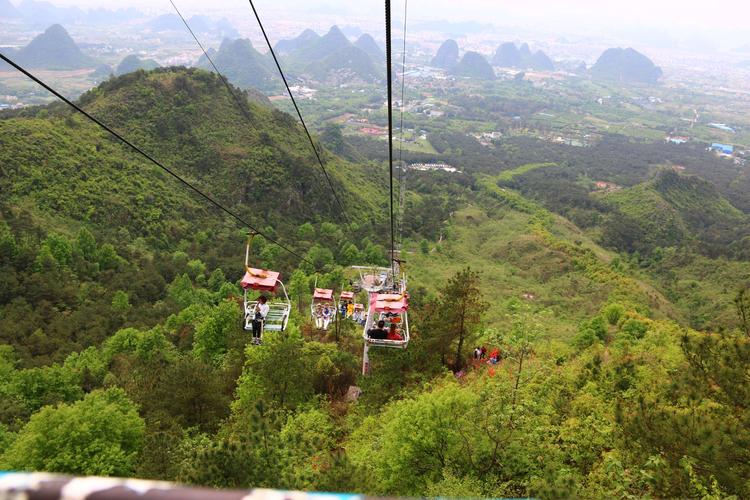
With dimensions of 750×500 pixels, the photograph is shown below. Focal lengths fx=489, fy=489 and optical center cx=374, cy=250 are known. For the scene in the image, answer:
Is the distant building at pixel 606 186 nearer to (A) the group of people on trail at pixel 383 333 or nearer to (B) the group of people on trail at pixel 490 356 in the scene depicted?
(B) the group of people on trail at pixel 490 356

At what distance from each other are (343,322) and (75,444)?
684 inches


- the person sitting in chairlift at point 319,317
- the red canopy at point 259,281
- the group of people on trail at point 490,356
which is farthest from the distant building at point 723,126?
the red canopy at point 259,281

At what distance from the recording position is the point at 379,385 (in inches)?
815

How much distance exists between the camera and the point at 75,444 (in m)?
17.5

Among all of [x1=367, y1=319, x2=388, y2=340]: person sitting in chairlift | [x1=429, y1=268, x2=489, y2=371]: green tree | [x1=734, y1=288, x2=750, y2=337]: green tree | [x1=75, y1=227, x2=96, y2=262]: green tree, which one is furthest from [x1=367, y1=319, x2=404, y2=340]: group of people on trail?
[x1=75, y1=227, x2=96, y2=262]: green tree

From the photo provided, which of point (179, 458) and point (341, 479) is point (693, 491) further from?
point (179, 458)

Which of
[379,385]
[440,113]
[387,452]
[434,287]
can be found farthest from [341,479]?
[440,113]

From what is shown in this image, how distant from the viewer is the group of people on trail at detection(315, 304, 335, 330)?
1078 inches

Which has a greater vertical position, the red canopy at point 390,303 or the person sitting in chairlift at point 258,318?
the red canopy at point 390,303

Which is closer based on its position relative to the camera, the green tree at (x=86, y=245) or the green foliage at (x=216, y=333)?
the green foliage at (x=216, y=333)

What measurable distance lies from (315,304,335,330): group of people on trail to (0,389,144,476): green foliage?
440 inches

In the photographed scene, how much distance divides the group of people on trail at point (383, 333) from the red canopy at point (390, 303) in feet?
5.93

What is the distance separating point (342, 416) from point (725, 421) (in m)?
17.0

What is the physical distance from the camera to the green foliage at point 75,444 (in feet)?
55.8
